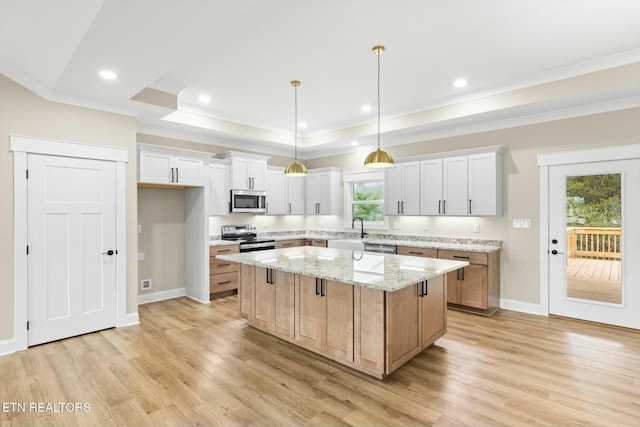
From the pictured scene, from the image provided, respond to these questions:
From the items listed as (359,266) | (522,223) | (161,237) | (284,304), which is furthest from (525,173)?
(161,237)

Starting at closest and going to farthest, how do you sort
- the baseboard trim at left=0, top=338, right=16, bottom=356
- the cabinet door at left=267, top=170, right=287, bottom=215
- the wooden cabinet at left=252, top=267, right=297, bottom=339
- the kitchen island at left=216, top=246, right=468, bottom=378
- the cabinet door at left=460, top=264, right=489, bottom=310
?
1. the kitchen island at left=216, top=246, right=468, bottom=378
2. the baseboard trim at left=0, top=338, right=16, bottom=356
3. the wooden cabinet at left=252, top=267, right=297, bottom=339
4. the cabinet door at left=460, top=264, right=489, bottom=310
5. the cabinet door at left=267, top=170, right=287, bottom=215

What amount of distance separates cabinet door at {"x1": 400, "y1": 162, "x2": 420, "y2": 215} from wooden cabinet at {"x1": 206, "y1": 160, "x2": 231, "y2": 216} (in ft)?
9.98

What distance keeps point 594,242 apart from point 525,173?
119cm

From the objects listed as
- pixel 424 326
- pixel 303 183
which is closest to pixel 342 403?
pixel 424 326

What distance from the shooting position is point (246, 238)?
625 cm

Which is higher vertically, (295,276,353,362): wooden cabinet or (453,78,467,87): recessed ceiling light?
(453,78,467,87): recessed ceiling light

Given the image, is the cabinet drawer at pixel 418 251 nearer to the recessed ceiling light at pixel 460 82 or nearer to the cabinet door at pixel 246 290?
the recessed ceiling light at pixel 460 82

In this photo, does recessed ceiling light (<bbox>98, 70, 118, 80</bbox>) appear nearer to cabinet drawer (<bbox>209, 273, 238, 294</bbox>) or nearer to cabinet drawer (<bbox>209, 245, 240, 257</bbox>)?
cabinet drawer (<bbox>209, 245, 240, 257</bbox>)

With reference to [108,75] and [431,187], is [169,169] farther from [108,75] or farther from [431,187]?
[431,187]

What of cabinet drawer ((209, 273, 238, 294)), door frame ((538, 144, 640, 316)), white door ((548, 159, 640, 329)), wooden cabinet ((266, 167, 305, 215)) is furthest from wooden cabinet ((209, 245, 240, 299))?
white door ((548, 159, 640, 329))

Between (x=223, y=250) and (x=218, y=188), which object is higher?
(x=218, y=188)

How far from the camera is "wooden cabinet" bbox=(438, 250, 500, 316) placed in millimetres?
4492

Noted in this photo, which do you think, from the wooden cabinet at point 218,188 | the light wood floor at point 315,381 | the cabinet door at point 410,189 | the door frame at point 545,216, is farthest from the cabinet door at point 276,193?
the door frame at point 545,216

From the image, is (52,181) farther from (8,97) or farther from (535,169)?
(535,169)
